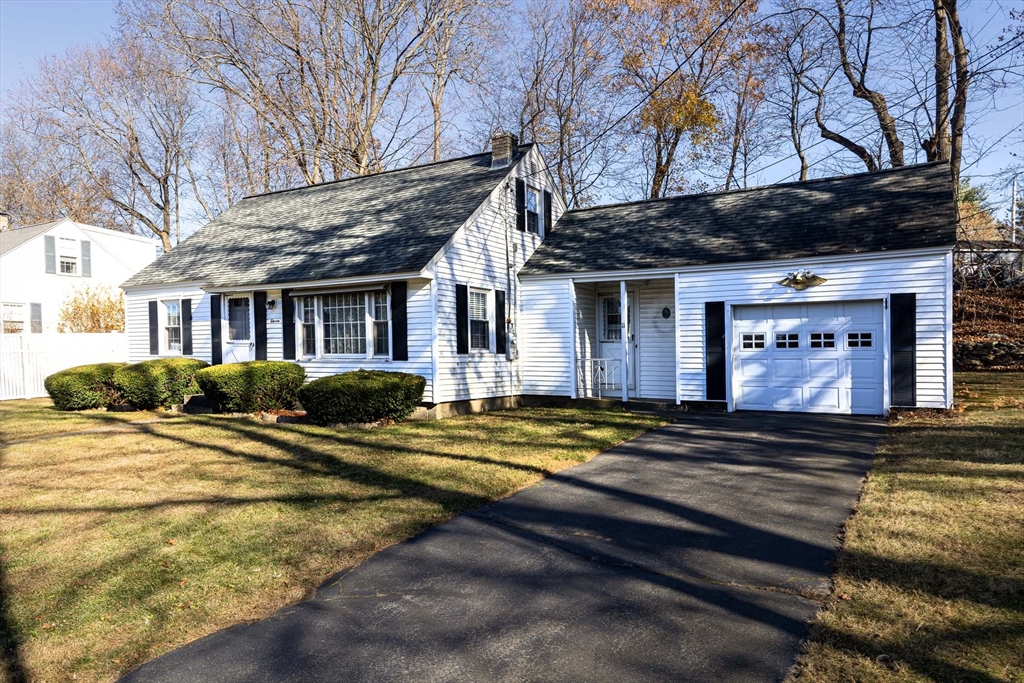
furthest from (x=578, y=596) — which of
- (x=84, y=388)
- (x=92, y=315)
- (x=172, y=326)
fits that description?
(x=92, y=315)

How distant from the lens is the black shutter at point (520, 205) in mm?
16650

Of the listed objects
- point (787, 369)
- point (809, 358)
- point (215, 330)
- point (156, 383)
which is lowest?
point (156, 383)

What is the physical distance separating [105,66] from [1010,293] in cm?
→ 3603

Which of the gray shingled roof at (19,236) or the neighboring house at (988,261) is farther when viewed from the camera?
the gray shingled roof at (19,236)

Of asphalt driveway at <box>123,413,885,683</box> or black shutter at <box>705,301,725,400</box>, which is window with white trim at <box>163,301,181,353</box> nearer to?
black shutter at <box>705,301,725,400</box>

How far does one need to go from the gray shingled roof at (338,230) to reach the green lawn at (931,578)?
358 inches

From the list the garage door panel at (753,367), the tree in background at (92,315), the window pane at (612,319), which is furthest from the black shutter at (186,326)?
the garage door panel at (753,367)

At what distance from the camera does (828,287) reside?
12875mm

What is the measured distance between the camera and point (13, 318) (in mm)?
26484

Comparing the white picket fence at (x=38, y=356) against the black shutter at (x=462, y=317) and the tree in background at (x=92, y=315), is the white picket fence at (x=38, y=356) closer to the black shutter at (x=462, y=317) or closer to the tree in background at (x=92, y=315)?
the tree in background at (x=92, y=315)

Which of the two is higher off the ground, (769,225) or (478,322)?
(769,225)

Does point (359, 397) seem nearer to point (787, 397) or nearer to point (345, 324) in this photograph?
point (345, 324)

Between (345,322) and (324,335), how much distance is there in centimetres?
65

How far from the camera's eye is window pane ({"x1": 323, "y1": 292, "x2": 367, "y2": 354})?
1483 centimetres
